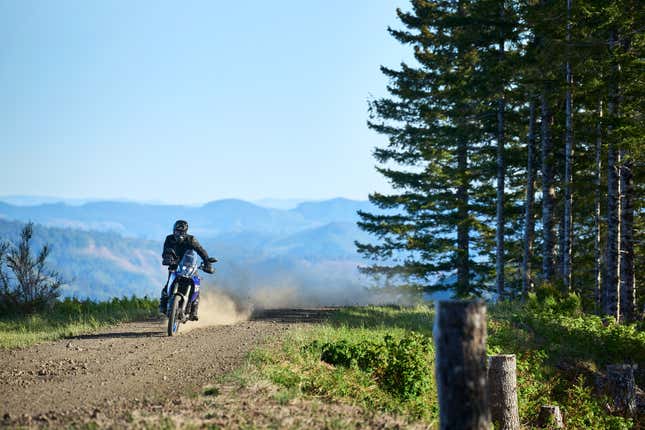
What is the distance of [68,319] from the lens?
15.7 metres

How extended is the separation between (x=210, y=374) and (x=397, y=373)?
2.98m

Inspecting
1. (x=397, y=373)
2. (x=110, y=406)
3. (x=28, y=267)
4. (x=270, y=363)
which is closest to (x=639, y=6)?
(x=397, y=373)

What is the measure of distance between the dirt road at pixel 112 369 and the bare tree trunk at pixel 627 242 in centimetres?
1297

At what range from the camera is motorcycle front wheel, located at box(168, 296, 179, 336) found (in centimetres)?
1206

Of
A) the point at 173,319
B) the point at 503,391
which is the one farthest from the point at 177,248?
the point at 503,391

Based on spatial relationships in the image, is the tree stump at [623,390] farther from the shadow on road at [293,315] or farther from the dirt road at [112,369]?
the dirt road at [112,369]

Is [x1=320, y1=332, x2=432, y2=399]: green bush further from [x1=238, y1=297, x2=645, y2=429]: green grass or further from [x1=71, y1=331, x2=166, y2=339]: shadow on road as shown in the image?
[x1=71, y1=331, x2=166, y2=339]: shadow on road

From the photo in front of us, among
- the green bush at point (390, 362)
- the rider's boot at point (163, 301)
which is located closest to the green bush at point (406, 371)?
the green bush at point (390, 362)

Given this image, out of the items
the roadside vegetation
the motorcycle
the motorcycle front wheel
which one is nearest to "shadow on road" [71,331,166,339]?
the motorcycle front wheel

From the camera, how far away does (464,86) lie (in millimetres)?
22984

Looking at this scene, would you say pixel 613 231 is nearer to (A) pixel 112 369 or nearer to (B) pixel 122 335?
(B) pixel 122 335

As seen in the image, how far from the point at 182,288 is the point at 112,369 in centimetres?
341

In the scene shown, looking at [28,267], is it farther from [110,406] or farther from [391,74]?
[391,74]

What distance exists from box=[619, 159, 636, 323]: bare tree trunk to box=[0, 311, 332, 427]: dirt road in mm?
12975
